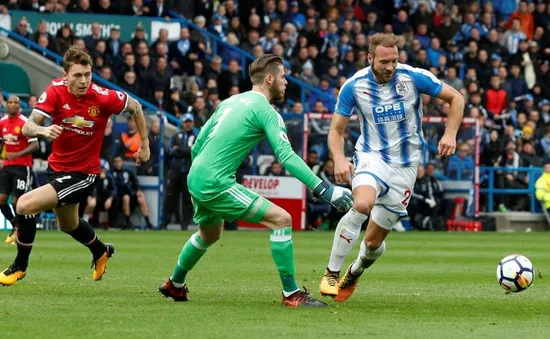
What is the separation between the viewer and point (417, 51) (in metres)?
32.3

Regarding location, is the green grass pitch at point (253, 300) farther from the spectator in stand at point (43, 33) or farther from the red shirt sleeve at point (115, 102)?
the spectator in stand at point (43, 33)

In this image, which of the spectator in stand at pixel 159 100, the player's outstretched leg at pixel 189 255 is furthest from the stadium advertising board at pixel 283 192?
the player's outstretched leg at pixel 189 255

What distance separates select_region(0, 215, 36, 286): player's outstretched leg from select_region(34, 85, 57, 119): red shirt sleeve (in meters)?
1.02

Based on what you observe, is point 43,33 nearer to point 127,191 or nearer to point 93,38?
point 93,38

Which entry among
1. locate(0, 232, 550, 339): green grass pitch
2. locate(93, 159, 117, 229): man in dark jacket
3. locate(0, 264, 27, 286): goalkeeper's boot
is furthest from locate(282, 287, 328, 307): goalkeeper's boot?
locate(93, 159, 117, 229): man in dark jacket

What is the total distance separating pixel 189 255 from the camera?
34.4 ft

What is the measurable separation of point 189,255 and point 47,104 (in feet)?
6.98

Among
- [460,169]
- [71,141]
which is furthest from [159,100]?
[71,141]

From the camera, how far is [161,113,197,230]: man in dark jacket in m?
26.4

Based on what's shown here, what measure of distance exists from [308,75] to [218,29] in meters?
2.53

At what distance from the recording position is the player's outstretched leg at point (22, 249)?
38.5ft

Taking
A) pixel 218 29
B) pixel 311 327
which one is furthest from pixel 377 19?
pixel 311 327

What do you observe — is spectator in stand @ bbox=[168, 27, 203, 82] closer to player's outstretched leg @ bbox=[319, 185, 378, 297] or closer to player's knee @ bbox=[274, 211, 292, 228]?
player's outstretched leg @ bbox=[319, 185, 378, 297]

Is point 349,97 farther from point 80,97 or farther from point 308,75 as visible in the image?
point 308,75
